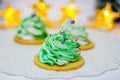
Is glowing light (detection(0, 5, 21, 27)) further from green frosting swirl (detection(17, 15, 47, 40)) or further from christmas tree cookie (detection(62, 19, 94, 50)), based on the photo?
christmas tree cookie (detection(62, 19, 94, 50))

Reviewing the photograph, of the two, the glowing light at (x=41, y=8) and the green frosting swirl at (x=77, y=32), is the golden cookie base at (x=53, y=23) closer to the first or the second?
the glowing light at (x=41, y=8)

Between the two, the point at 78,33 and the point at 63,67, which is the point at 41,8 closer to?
the point at 78,33

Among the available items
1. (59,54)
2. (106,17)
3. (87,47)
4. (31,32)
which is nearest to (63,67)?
(59,54)

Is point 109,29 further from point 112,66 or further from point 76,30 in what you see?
point 112,66

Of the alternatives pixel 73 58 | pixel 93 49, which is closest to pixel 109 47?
pixel 93 49

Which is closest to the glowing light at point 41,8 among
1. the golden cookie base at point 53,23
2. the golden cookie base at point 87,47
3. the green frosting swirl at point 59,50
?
the golden cookie base at point 53,23

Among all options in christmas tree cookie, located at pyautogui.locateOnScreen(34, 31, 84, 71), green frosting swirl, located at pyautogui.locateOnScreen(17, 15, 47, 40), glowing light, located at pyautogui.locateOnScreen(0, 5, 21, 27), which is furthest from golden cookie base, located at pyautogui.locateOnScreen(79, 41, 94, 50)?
glowing light, located at pyautogui.locateOnScreen(0, 5, 21, 27)

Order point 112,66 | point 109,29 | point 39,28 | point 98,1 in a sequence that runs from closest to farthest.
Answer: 1. point 112,66
2. point 39,28
3. point 109,29
4. point 98,1
